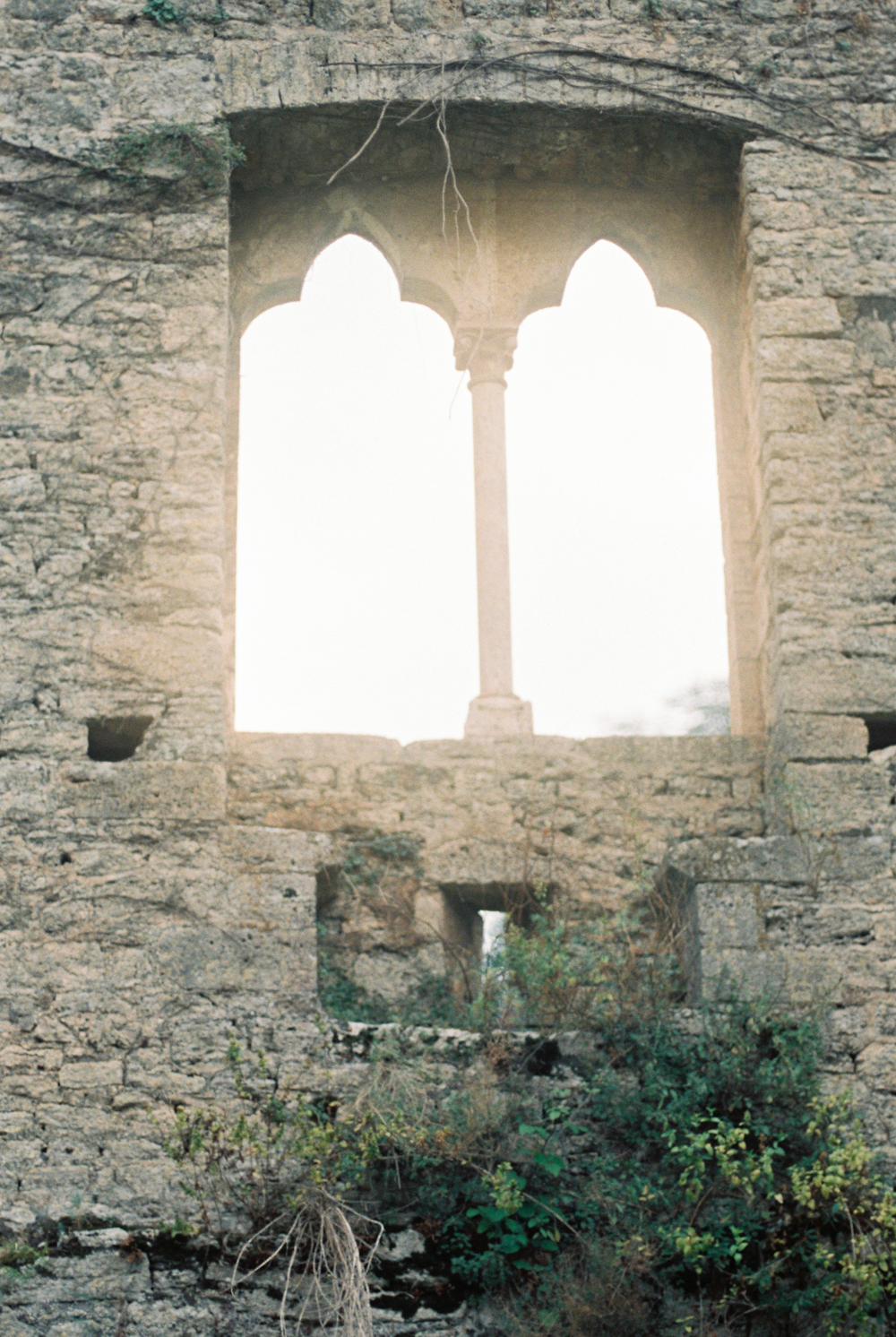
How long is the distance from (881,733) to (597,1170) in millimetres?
2176

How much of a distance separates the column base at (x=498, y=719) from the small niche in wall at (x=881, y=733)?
145 cm

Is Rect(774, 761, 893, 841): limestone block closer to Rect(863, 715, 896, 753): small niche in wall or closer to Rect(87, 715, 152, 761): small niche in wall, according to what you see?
Rect(863, 715, 896, 753): small niche in wall

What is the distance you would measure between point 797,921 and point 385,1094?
1.74 metres

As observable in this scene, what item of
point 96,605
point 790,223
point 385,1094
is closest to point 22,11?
point 96,605

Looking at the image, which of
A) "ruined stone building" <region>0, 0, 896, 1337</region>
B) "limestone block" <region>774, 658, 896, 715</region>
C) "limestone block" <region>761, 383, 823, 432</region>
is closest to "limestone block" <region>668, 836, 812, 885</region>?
"ruined stone building" <region>0, 0, 896, 1337</region>

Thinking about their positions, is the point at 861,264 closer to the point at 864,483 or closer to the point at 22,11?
the point at 864,483

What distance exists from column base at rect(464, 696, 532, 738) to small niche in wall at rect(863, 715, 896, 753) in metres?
1.45

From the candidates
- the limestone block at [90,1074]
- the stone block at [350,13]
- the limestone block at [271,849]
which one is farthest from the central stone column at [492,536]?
the limestone block at [90,1074]

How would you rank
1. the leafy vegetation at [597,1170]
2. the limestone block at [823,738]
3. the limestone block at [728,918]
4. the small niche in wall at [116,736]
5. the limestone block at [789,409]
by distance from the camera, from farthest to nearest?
the limestone block at [789,409] < the limestone block at [823,738] < the small niche in wall at [116,736] < the limestone block at [728,918] < the leafy vegetation at [597,1170]

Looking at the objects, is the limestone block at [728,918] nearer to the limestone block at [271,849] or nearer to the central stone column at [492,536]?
A: the central stone column at [492,536]

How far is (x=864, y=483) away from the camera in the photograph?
20.1 feet

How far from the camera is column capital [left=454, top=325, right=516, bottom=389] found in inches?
271

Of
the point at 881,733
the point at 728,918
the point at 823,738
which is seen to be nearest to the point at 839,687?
the point at 823,738

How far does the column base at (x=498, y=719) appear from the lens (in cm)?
636
